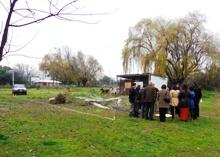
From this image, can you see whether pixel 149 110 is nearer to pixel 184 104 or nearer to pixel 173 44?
pixel 184 104

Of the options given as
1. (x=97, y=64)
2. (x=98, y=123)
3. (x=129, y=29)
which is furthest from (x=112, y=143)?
(x=97, y=64)

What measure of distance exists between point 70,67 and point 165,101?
94565 millimetres

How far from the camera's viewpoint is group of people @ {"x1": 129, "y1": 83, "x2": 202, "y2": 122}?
1961 centimetres

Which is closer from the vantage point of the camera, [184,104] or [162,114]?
[162,114]

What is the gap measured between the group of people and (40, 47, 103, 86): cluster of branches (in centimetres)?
9142

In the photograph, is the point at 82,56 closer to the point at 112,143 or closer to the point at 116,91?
the point at 116,91

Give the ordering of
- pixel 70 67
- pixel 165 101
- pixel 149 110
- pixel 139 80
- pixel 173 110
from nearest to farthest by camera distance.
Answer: pixel 165 101 < pixel 149 110 < pixel 173 110 < pixel 139 80 < pixel 70 67

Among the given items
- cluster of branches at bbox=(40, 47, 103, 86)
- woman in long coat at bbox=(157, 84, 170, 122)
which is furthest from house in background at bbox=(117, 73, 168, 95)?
cluster of branches at bbox=(40, 47, 103, 86)

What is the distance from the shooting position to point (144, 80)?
45.9 m

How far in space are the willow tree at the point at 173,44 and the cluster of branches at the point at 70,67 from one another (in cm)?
6309

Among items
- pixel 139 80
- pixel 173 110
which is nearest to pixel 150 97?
pixel 173 110

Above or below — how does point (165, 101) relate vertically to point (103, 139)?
above

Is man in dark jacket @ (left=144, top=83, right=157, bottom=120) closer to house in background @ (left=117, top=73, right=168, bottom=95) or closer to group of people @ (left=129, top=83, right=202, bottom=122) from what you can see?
group of people @ (left=129, top=83, right=202, bottom=122)

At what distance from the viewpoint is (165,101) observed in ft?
63.8
